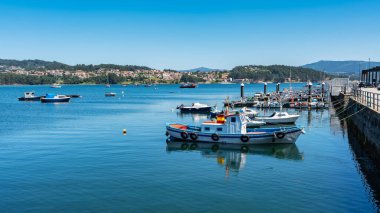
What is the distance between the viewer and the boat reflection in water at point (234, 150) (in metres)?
35.3

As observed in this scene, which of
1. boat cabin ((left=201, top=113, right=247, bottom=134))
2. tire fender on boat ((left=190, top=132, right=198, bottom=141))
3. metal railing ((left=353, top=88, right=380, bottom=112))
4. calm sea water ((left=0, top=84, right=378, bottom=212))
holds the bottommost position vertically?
calm sea water ((left=0, top=84, right=378, bottom=212))

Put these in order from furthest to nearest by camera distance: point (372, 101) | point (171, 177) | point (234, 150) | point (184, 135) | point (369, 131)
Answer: point (184, 135) → point (372, 101) → point (234, 150) → point (369, 131) → point (171, 177)

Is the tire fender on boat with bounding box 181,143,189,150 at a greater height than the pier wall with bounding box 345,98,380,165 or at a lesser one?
lesser

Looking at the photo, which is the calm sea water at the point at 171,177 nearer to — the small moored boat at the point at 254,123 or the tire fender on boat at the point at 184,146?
the tire fender on boat at the point at 184,146

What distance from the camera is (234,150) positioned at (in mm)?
39281

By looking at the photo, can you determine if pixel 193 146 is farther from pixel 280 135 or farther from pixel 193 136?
pixel 280 135

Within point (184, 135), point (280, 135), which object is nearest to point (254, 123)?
point (280, 135)

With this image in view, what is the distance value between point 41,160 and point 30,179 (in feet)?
20.9

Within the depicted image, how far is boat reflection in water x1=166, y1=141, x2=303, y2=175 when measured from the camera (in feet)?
116

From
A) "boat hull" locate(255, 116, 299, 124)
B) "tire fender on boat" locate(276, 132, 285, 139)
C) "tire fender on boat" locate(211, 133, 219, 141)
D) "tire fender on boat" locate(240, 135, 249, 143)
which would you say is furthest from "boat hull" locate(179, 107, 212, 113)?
"tire fender on boat" locate(276, 132, 285, 139)

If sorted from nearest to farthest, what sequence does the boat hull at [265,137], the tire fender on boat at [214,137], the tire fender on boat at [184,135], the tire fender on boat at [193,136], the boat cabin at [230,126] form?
the boat hull at [265,137] < the boat cabin at [230,126] < the tire fender on boat at [214,137] < the tire fender on boat at [193,136] < the tire fender on boat at [184,135]

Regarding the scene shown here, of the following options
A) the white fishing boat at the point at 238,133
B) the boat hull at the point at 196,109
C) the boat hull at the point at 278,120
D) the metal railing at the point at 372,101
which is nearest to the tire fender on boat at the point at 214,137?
the white fishing boat at the point at 238,133

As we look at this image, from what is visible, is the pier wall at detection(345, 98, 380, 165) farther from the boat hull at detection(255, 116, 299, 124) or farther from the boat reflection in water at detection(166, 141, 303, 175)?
the boat hull at detection(255, 116, 299, 124)

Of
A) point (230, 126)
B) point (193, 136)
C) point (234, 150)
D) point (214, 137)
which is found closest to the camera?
point (234, 150)
